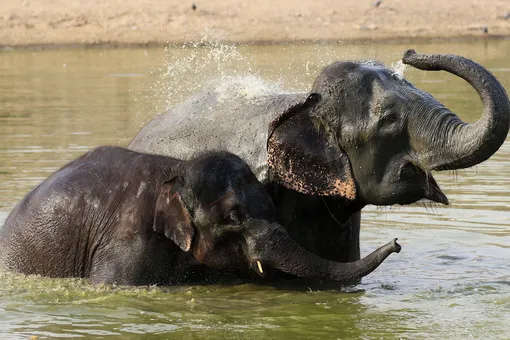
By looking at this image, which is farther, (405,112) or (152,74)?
(152,74)

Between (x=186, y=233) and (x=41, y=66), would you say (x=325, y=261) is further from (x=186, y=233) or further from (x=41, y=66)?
(x=41, y=66)

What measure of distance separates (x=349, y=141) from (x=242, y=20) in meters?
29.1

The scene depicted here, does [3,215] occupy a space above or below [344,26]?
below

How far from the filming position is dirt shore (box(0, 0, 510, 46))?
1433 inches

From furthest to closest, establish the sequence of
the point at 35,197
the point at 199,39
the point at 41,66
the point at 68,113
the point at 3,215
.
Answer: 1. the point at 199,39
2. the point at 41,66
3. the point at 68,113
4. the point at 3,215
5. the point at 35,197

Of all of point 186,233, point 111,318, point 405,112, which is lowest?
point 111,318

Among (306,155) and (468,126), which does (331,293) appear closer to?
(306,155)

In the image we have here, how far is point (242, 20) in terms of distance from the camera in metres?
37.3

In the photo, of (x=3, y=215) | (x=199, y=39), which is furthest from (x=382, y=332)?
(x=199, y=39)

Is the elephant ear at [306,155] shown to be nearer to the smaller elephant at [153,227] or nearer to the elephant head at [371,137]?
the elephant head at [371,137]

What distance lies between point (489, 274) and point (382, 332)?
2050mm

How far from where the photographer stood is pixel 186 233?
866 centimetres

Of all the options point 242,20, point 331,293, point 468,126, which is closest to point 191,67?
point 242,20

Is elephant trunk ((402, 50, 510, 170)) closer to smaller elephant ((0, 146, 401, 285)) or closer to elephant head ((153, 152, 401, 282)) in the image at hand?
smaller elephant ((0, 146, 401, 285))
